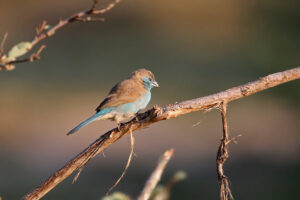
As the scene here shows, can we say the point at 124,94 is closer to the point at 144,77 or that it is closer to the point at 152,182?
the point at 144,77

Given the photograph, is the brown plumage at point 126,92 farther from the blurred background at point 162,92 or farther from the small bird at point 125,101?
the blurred background at point 162,92

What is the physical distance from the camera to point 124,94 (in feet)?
15.6

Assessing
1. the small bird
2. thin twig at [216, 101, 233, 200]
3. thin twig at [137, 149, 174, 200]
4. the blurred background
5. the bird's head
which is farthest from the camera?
the blurred background

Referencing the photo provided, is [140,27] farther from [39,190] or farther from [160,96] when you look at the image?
[39,190]

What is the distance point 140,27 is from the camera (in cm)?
1667

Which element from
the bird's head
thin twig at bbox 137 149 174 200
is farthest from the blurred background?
thin twig at bbox 137 149 174 200

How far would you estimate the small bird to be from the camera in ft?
15.0

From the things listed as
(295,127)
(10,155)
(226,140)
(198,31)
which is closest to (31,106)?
(10,155)

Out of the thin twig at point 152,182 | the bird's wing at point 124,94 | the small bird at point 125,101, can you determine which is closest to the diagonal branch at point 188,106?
the thin twig at point 152,182

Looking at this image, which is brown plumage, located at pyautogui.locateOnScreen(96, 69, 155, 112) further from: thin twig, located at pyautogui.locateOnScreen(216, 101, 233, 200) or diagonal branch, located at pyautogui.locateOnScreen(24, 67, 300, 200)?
thin twig, located at pyautogui.locateOnScreen(216, 101, 233, 200)

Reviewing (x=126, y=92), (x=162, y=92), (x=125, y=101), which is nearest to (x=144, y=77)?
(x=126, y=92)

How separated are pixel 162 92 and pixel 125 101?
737cm

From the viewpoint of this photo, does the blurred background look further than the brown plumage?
Yes

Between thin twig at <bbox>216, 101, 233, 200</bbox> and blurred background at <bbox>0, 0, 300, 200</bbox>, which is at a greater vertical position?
blurred background at <bbox>0, 0, 300, 200</bbox>
